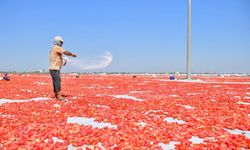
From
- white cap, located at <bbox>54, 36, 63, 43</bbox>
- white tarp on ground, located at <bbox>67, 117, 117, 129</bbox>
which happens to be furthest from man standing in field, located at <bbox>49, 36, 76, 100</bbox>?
white tarp on ground, located at <bbox>67, 117, 117, 129</bbox>

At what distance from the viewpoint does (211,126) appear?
10.4 metres

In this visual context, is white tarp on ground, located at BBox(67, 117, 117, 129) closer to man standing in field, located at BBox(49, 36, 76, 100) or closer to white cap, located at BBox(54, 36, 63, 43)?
man standing in field, located at BBox(49, 36, 76, 100)

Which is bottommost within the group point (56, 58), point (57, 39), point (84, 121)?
point (84, 121)

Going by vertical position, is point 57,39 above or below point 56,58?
above

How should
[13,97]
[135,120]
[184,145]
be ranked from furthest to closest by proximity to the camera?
[13,97], [135,120], [184,145]

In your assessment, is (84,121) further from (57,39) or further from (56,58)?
(57,39)

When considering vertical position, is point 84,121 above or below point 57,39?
below

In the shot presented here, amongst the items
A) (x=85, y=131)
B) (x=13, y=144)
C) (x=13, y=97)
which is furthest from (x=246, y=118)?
(x=13, y=97)

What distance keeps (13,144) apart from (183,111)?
8023 mm

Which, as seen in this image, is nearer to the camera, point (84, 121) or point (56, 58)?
point (84, 121)

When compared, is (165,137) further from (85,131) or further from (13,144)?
(13,144)

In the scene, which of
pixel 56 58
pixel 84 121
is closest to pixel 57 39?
pixel 56 58

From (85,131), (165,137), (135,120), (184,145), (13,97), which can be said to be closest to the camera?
(184,145)

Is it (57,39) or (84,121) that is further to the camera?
(57,39)
